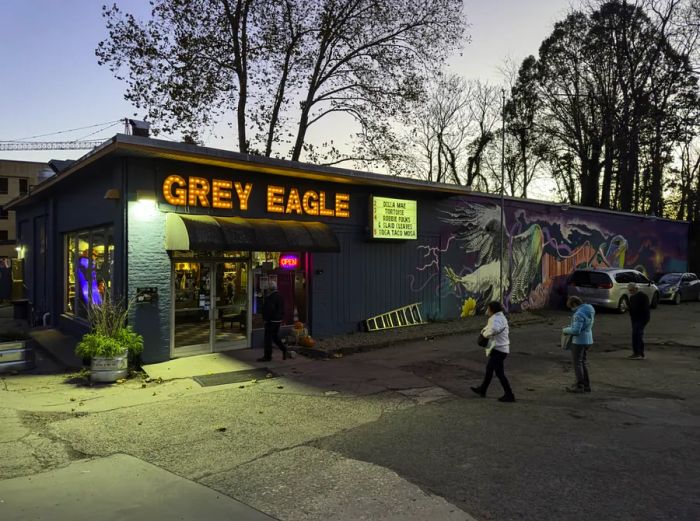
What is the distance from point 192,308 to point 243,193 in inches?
112

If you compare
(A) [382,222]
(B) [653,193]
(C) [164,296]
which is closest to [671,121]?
(B) [653,193]

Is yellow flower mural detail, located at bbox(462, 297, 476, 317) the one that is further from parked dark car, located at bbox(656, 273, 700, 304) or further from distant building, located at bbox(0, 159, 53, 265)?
distant building, located at bbox(0, 159, 53, 265)

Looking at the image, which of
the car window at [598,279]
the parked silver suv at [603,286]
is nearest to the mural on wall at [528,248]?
the parked silver suv at [603,286]

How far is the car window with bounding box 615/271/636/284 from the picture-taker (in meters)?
20.3

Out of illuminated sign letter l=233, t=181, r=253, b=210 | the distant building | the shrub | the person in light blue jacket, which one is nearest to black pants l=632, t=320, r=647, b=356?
the person in light blue jacket

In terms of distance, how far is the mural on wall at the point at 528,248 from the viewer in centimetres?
1789

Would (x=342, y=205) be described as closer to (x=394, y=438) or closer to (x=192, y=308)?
(x=192, y=308)

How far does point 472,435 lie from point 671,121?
37121 mm

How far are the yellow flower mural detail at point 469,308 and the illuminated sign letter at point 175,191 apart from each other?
414 inches

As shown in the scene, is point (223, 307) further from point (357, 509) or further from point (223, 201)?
point (357, 509)

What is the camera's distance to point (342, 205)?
1412 cm

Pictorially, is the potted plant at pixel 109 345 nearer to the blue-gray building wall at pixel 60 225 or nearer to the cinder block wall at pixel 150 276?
the cinder block wall at pixel 150 276

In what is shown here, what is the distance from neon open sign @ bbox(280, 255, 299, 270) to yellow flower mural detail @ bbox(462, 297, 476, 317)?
7.15 meters

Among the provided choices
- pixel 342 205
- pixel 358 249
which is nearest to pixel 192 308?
pixel 342 205
